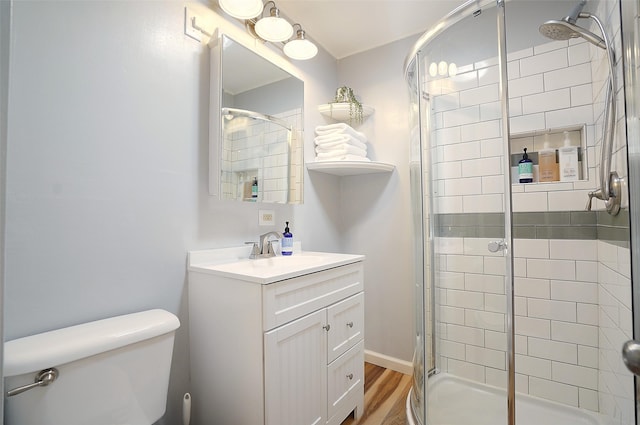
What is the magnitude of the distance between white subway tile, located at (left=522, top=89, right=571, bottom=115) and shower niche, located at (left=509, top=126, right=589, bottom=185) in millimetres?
115

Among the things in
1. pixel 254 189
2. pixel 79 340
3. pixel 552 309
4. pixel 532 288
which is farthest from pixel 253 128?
pixel 552 309

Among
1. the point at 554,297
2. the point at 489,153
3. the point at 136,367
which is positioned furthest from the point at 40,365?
the point at 554,297

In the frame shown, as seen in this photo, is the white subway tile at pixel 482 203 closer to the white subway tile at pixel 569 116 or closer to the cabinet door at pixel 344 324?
the white subway tile at pixel 569 116

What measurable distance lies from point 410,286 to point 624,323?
1.11m

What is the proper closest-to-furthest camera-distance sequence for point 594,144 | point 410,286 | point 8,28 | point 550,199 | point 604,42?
1. point 8,28
2. point 604,42
3. point 594,144
4. point 550,199
5. point 410,286

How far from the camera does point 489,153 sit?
1502 mm

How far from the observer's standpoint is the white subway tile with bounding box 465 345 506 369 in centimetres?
143

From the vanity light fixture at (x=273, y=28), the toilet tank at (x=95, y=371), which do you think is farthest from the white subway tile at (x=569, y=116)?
the toilet tank at (x=95, y=371)

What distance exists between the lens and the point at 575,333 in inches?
58.7

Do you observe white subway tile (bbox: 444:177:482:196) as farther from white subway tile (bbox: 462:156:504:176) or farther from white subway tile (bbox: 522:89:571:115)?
white subway tile (bbox: 522:89:571:115)

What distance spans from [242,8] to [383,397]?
7.50 ft

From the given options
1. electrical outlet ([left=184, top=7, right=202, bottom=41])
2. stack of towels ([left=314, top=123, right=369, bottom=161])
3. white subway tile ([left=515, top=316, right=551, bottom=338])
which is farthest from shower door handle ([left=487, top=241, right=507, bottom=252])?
electrical outlet ([left=184, top=7, right=202, bottom=41])

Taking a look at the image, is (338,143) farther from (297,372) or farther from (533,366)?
(533,366)

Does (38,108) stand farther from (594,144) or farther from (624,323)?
(594,144)
